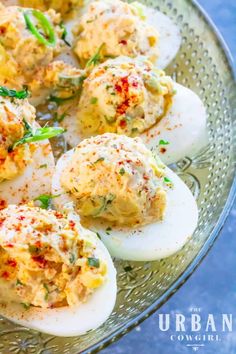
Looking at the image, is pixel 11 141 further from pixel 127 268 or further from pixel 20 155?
pixel 127 268

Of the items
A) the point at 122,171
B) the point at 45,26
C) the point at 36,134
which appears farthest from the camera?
the point at 45,26

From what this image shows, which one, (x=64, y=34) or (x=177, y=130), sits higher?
(x=64, y=34)

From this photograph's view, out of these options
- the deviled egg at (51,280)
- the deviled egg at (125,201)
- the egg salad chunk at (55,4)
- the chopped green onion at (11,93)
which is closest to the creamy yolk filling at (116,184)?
the deviled egg at (125,201)

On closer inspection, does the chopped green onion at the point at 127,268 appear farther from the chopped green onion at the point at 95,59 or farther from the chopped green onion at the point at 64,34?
the chopped green onion at the point at 64,34

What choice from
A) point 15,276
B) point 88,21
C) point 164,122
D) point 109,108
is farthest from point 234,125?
point 15,276

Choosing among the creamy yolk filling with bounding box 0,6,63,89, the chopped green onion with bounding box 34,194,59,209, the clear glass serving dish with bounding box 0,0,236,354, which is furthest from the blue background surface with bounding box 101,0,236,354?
the creamy yolk filling with bounding box 0,6,63,89

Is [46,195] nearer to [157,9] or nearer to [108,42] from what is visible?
[108,42]

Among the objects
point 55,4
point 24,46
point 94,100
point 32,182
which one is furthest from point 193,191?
point 55,4

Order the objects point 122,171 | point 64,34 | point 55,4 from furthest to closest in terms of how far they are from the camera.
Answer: point 55,4 < point 64,34 < point 122,171
